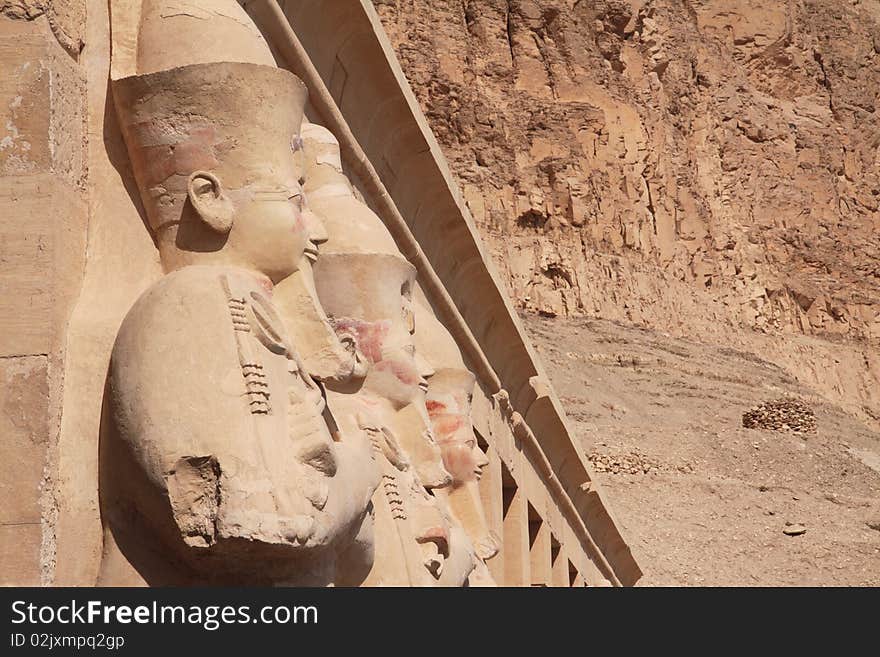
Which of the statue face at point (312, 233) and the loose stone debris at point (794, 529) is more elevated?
the statue face at point (312, 233)

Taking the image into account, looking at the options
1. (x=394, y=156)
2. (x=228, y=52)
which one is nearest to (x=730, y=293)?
(x=394, y=156)

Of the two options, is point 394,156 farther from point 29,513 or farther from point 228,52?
point 29,513

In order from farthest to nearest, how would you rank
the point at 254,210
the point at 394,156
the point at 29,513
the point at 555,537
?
the point at 555,537, the point at 394,156, the point at 254,210, the point at 29,513

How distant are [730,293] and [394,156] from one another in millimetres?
40918

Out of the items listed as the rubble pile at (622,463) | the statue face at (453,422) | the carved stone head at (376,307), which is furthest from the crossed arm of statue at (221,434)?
the rubble pile at (622,463)

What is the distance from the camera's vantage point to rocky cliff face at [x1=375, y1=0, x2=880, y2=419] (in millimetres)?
44312

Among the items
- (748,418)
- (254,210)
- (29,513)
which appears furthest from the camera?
(748,418)

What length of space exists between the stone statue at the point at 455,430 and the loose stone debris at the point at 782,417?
97.6 feet

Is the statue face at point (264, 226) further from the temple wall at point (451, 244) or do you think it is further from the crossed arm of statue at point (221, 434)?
the temple wall at point (451, 244)

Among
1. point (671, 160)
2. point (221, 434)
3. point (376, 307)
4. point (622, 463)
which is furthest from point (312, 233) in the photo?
point (671, 160)

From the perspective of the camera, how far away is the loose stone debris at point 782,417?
36125 mm

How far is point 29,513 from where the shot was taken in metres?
3.86

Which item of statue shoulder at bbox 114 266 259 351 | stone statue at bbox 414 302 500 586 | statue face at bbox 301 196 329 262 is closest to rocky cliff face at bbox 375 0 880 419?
stone statue at bbox 414 302 500 586

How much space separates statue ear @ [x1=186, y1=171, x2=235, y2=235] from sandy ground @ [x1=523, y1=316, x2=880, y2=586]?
15603 mm
